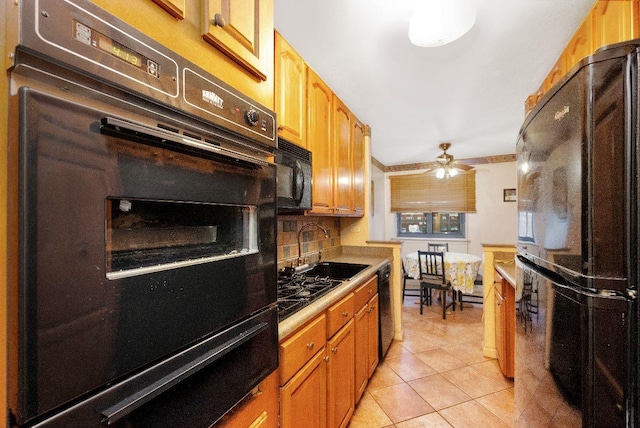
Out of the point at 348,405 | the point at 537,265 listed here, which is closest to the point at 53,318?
the point at 537,265

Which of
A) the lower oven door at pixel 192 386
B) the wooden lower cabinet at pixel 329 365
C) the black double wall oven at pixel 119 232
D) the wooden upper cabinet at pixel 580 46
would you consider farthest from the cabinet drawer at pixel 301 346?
the wooden upper cabinet at pixel 580 46

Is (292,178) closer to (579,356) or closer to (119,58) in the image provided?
(119,58)

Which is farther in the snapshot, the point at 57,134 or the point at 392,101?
the point at 392,101

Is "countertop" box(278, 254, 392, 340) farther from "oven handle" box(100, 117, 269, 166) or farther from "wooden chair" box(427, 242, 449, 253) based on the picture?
"wooden chair" box(427, 242, 449, 253)

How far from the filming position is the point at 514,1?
138 cm

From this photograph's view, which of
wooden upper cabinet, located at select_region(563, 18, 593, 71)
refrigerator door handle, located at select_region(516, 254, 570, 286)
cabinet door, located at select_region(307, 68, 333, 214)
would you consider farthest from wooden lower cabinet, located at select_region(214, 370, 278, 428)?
wooden upper cabinet, located at select_region(563, 18, 593, 71)

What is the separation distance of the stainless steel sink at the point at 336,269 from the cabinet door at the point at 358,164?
1.82ft

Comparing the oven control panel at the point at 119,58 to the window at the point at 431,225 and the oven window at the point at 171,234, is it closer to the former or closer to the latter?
the oven window at the point at 171,234

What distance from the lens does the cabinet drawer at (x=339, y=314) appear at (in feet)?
4.73

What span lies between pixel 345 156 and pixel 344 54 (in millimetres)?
843

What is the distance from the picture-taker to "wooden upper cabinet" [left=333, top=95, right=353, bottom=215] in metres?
2.29

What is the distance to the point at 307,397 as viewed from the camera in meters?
1.18

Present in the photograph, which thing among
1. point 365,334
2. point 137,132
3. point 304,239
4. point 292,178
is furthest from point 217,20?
point 365,334

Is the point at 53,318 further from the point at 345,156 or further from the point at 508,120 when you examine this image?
the point at 508,120
